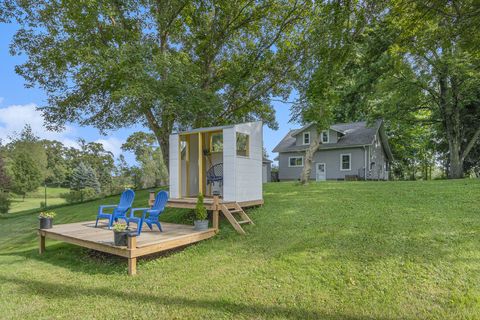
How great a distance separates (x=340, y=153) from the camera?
67.8 feet

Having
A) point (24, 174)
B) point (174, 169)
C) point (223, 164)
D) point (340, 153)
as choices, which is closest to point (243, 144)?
point (223, 164)

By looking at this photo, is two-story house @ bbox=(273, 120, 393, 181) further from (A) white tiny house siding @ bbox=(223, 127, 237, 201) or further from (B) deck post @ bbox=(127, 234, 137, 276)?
(B) deck post @ bbox=(127, 234, 137, 276)

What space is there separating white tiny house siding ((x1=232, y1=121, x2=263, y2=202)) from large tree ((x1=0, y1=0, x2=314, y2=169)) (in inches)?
91.2

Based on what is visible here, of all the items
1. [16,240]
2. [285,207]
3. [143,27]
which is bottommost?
[16,240]

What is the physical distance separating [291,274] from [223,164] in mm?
3466

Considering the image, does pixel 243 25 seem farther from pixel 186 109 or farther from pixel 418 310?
pixel 418 310

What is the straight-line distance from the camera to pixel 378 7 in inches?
424

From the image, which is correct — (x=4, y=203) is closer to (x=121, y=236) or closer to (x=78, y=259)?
(x=78, y=259)

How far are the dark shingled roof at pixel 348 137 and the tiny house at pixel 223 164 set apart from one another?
43.9 feet

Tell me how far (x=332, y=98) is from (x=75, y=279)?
9.54 meters

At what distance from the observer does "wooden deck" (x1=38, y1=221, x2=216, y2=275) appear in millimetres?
4973

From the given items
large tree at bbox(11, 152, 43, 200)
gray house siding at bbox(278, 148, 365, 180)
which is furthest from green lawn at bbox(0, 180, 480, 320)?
large tree at bbox(11, 152, 43, 200)

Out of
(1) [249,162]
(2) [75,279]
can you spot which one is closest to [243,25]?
(1) [249,162]

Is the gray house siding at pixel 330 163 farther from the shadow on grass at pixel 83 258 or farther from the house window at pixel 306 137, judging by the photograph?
the shadow on grass at pixel 83 258
